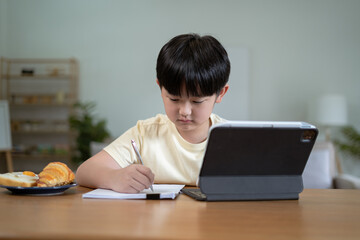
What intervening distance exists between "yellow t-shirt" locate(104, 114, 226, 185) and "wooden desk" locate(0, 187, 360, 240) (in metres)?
0.44

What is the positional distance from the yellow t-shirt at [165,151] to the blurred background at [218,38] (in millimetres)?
3742

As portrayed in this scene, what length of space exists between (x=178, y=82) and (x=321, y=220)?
60 centimetres

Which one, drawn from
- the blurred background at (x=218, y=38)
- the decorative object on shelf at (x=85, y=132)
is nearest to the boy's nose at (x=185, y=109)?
the decorative object on shelf at (x=85, y=132)

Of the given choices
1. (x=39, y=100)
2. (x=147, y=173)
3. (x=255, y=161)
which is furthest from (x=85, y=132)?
(x=255, y=161)

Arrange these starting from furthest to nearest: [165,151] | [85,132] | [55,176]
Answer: [85,132], [165,151], [55,176]

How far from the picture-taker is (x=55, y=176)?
1.04m

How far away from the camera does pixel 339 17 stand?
517cm

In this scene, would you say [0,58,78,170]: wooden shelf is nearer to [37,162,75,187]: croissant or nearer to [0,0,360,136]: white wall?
[0,0,360,136]: white wall

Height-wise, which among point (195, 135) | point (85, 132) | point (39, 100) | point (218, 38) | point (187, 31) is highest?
point (187, 31)

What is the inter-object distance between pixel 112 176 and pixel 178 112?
0.93ft

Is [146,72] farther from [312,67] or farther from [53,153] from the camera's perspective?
[312,67]

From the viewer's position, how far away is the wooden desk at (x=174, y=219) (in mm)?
617

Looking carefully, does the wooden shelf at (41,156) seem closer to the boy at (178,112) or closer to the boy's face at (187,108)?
the boy at (178,112)

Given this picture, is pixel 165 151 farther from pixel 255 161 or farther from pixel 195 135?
pixel 255 161
